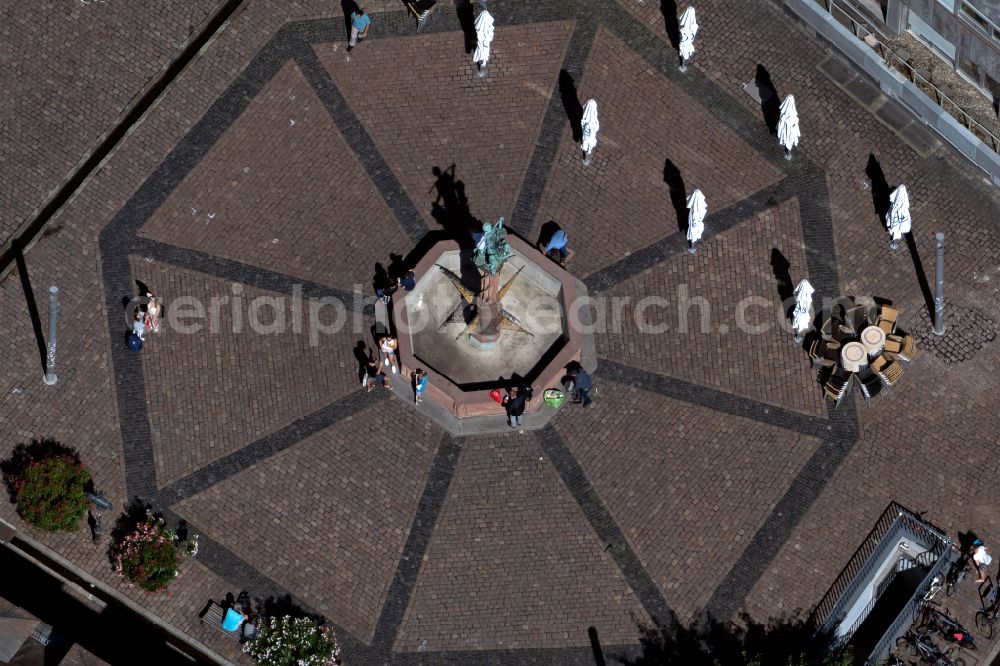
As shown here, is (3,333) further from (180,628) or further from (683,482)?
(683,482)

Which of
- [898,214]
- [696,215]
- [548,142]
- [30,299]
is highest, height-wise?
[898,214]

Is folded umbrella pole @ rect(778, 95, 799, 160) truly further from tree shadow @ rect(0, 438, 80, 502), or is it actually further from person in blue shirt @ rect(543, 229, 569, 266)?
tree shadow @ rect(0, 438, 80, 502)

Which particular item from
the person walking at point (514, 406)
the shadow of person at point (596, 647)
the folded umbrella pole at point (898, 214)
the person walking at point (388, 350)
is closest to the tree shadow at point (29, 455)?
the person walking at point (388, 350)

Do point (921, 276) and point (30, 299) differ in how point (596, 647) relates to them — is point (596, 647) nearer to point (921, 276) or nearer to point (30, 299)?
point (921, 276)

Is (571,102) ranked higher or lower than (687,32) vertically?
lower

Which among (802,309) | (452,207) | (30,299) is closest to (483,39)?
(452,207)

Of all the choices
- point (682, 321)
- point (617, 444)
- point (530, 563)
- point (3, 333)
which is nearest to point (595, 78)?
point (682, 321)
